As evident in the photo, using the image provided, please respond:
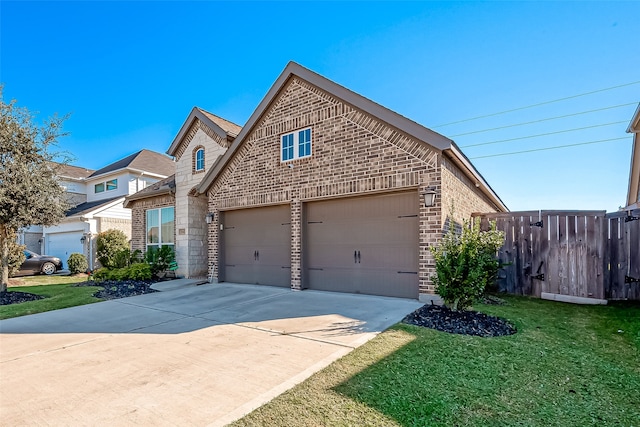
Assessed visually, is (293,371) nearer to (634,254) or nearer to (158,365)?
(158,365)

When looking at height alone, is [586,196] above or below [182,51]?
below

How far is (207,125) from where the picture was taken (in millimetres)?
12836

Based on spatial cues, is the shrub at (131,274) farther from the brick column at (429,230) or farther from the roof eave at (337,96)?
the brick column at (429,230)

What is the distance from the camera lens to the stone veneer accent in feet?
23.9

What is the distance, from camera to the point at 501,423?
275 centimetres

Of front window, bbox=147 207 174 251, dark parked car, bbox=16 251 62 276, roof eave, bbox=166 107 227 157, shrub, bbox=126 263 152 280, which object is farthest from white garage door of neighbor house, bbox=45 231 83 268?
roof eave, bbox=166 107 227 157

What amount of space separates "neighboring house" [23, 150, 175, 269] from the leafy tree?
30.1ft

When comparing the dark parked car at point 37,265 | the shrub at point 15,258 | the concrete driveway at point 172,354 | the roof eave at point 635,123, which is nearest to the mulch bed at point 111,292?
the concrete driveway at point 172,354

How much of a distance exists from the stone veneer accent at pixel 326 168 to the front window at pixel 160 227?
3.08m

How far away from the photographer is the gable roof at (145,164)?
21.8 metres

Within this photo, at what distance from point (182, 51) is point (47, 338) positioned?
391 inches

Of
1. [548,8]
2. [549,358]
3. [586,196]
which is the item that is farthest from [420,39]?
[586,196]

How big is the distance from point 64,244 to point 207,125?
15.2 meters

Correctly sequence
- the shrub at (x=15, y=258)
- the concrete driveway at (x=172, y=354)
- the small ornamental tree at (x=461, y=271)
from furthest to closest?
the shrub at (x=15, y=258) → the small ornamental tree at (x=461, y=271) → the concrete driveway at (x=172, y=354)
